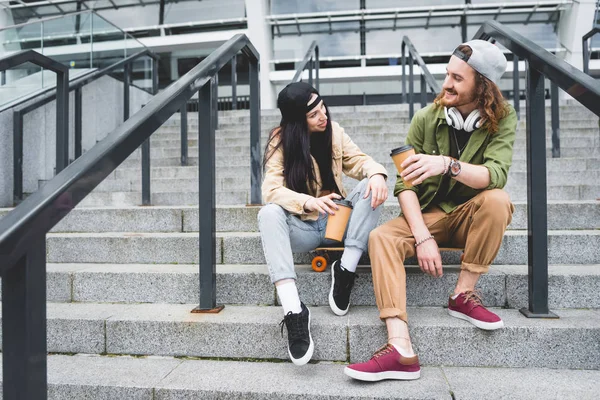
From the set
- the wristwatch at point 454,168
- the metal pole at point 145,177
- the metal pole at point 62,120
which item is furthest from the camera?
the metal pole at point 145,177

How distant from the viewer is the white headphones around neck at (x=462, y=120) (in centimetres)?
182

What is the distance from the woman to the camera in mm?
1720

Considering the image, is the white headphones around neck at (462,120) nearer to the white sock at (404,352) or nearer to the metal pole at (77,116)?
the white sock at (404,352)

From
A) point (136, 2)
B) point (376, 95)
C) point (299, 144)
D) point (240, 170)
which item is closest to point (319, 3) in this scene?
point (376, 95)

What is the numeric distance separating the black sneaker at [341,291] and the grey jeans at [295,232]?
124mm

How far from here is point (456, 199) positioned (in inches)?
76.3

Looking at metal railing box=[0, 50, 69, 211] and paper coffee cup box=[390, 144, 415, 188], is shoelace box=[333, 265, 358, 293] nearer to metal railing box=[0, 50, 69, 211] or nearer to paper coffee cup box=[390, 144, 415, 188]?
paper coffee cup box=[390, 144, 415, 188]

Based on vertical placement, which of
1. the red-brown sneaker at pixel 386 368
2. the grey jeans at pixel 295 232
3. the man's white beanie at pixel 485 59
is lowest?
the red-brown sneaker at pixel 386 368

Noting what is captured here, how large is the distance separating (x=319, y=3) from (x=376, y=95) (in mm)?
2662

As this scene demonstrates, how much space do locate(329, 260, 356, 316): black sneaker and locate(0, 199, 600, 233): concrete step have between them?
2.46 feet

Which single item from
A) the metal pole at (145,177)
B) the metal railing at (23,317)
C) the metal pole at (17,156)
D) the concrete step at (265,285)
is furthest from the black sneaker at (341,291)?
the metal pole at (17,156)

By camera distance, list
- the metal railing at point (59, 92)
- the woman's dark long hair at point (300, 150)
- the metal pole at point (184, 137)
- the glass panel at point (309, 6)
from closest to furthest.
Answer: the woman's dark long hair at point (300, 150) → the metal railing at point (59, 92) → the metal pole at point (184, 137) → the glass panel at point (309, 6)

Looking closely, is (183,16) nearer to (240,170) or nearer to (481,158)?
(240,170)

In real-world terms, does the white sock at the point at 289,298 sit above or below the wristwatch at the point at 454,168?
below
